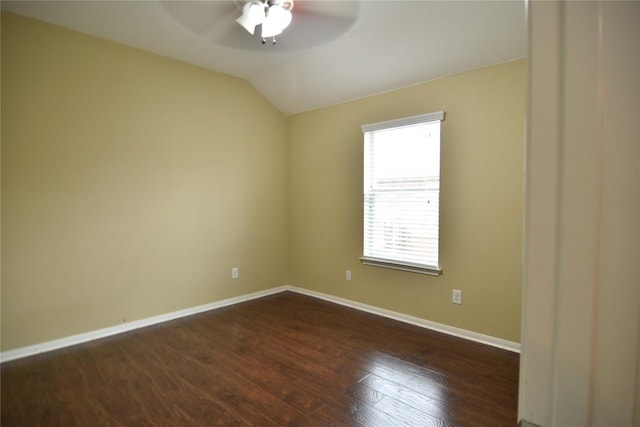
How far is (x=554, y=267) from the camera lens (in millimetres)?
369

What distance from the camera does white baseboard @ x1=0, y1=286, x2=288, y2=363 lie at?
2400 mm

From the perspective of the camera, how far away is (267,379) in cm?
212

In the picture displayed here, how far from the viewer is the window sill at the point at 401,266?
290 centimetres

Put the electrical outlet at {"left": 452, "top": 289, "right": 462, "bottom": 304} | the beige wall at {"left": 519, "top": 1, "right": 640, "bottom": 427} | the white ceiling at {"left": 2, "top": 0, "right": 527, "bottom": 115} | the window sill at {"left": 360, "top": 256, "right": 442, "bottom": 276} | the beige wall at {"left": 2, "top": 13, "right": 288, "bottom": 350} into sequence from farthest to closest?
the window sill at {"left": 360, "top": 256, "right": 442, "bottom": 276} < the electrical outlet at {"left": 452, "top": 289, "right": 462, "bottom": 304} < the beige wall at {"left": 2, "top": 13, "right": 288, "bottom": 350} < the white ceiling at {"left": 2, "top": 0, "right": 527, "bottom": 115} < the beige wall at {"left": 519, "top": 1, "right": 640, "bottom": 427}

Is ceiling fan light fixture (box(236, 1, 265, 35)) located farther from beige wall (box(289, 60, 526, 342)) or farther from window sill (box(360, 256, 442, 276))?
window sill (box(360, 256, 442, 276))

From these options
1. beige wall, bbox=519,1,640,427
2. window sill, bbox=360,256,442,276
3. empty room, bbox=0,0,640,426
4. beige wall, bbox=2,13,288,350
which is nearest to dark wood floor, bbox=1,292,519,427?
empty room, bbox=0,0,640,426

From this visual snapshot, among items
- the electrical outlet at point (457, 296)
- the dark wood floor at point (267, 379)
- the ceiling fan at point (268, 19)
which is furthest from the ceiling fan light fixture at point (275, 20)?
the electrical outlet at point (457, 296)

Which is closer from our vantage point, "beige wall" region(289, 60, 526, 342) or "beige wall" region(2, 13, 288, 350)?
"beige wall" region(2, 13, 288, 350)

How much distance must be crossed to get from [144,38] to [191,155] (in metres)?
1.11

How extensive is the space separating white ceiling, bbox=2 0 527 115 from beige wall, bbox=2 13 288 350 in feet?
0.94

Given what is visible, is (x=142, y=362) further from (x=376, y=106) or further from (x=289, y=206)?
(x=376, y=106)

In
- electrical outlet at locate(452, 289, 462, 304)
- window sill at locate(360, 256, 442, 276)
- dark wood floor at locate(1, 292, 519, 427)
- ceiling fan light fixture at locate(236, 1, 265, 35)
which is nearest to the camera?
dark wood floor at locate(1, 292, 519, 427)

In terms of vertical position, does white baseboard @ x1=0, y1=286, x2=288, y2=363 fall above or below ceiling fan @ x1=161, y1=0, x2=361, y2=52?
below

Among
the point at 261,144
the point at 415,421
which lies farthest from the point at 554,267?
the point at 261,144
